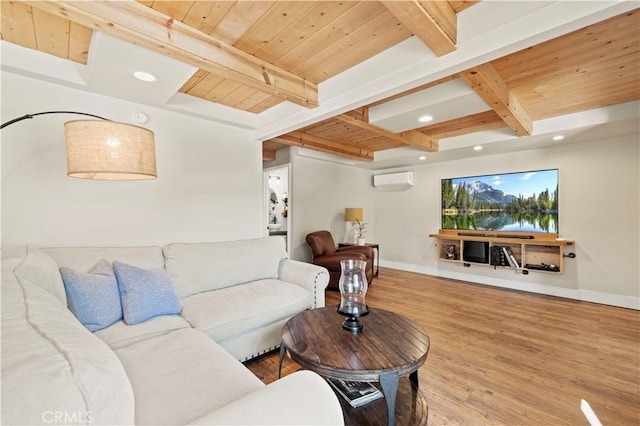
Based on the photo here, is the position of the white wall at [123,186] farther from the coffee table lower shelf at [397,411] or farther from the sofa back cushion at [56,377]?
the coffee table lower shelf at [397,411]

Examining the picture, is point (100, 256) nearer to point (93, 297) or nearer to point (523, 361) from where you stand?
point (93, 297)

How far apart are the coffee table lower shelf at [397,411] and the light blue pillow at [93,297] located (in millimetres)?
1472

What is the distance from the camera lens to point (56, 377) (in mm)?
514

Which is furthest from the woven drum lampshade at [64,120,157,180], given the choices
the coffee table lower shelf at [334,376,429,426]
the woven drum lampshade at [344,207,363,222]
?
the woven drum lampshade at [344,207,363,222]

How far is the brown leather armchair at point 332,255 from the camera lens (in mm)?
4227

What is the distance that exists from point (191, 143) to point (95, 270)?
1.58m

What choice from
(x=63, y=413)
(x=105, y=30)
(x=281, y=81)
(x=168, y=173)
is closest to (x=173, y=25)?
(x=105, y=30)

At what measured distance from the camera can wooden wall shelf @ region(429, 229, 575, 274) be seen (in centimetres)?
393

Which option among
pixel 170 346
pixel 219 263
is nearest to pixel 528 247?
pixel 219 263

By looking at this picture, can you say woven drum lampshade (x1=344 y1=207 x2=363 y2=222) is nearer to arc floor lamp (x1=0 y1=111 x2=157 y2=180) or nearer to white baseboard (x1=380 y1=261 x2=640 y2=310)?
white baseboard (x1=380 y1=261 x2=640 y2=310)

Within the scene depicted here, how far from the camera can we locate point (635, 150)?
11.4 ft

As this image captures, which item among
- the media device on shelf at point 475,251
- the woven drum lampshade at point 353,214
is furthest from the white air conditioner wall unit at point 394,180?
the media device on shelf at point 475,251

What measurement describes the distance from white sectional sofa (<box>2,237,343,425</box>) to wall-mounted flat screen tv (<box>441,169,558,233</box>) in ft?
11.6

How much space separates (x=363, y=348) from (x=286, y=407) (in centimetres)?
77
